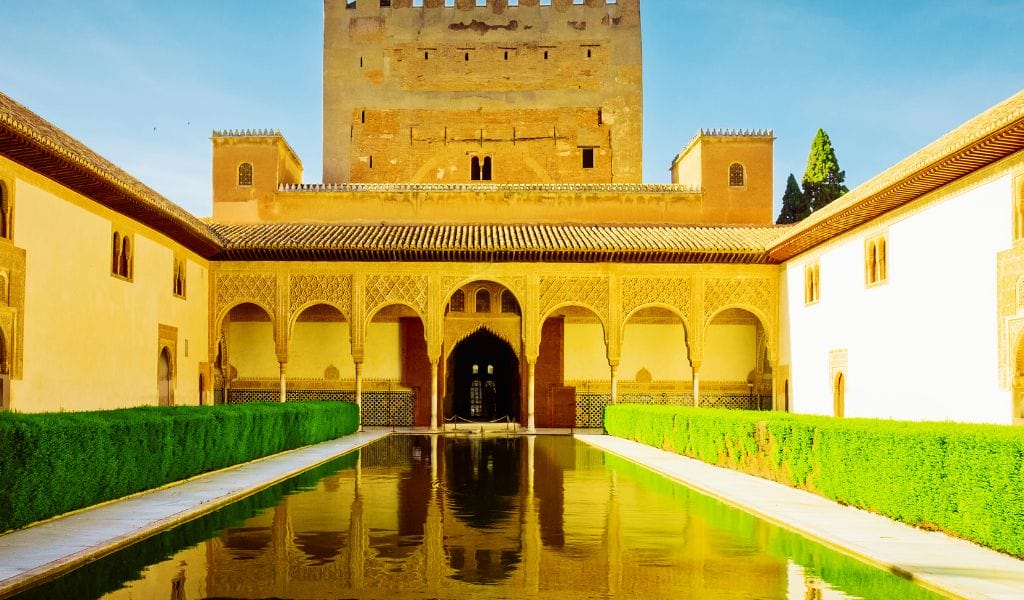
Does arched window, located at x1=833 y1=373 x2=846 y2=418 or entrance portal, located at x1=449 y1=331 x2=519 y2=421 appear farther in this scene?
entrance portal, located at x1=449 y1=331 x2=519 y2=421

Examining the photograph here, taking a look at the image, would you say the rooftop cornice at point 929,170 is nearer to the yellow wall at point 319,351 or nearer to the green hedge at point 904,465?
the green hedge at point 904,465

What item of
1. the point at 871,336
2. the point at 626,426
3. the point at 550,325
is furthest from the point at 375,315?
the point at 871,336

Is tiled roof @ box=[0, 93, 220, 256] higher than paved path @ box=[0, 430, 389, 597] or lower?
higher

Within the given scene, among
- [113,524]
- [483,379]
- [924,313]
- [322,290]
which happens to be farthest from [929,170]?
[483,379]

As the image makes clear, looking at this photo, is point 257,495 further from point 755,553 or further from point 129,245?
point 129,245

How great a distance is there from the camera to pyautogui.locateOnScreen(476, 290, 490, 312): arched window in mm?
23797

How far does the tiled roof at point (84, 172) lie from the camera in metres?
11.7

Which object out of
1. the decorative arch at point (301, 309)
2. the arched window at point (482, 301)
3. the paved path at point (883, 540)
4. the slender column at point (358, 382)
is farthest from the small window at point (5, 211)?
the arched window at point (482, 301)

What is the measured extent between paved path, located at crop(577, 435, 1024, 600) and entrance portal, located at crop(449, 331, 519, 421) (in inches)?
649

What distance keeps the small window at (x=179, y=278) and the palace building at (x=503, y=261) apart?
0.09 m

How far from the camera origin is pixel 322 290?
2169 centimetres

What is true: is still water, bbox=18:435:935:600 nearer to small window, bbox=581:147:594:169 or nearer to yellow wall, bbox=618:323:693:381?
yellow wall, bbox=618:323:693:381

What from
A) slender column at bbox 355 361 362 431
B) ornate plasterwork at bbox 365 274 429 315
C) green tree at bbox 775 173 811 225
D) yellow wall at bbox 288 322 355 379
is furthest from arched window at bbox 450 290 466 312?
green tree at bbox 775 173 811 225

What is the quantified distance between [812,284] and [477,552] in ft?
47.8
